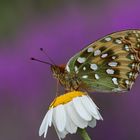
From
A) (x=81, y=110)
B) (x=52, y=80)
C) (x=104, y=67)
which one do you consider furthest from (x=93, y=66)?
(x=52, y=80)

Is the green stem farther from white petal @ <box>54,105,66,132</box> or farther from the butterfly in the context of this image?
the butterfly

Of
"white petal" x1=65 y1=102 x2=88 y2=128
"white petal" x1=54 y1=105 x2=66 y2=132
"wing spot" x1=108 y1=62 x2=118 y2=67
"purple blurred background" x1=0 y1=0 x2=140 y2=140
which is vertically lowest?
"purple blurred background" x1=0 y1=0 x2=140 y2=140

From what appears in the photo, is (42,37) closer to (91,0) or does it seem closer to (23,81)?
(23,81)

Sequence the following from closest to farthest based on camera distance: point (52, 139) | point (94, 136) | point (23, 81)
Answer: point (94, 136) → point (52, 139) → point (23, 81)

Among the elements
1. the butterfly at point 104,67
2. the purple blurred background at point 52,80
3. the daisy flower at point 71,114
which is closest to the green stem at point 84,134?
the daisy flower at point 71,114

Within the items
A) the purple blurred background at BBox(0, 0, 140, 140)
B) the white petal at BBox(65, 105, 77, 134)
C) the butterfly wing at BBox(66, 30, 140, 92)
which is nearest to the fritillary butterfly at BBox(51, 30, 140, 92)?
the butterfly wing at BBox(66, 30, 140, 92)

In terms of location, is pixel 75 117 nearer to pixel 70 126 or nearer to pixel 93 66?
pixel 70 126

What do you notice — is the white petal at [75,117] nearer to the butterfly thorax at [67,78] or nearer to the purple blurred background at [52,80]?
the butterfly thorax at [67,78]

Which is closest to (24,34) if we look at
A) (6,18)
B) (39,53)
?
(6,18)
